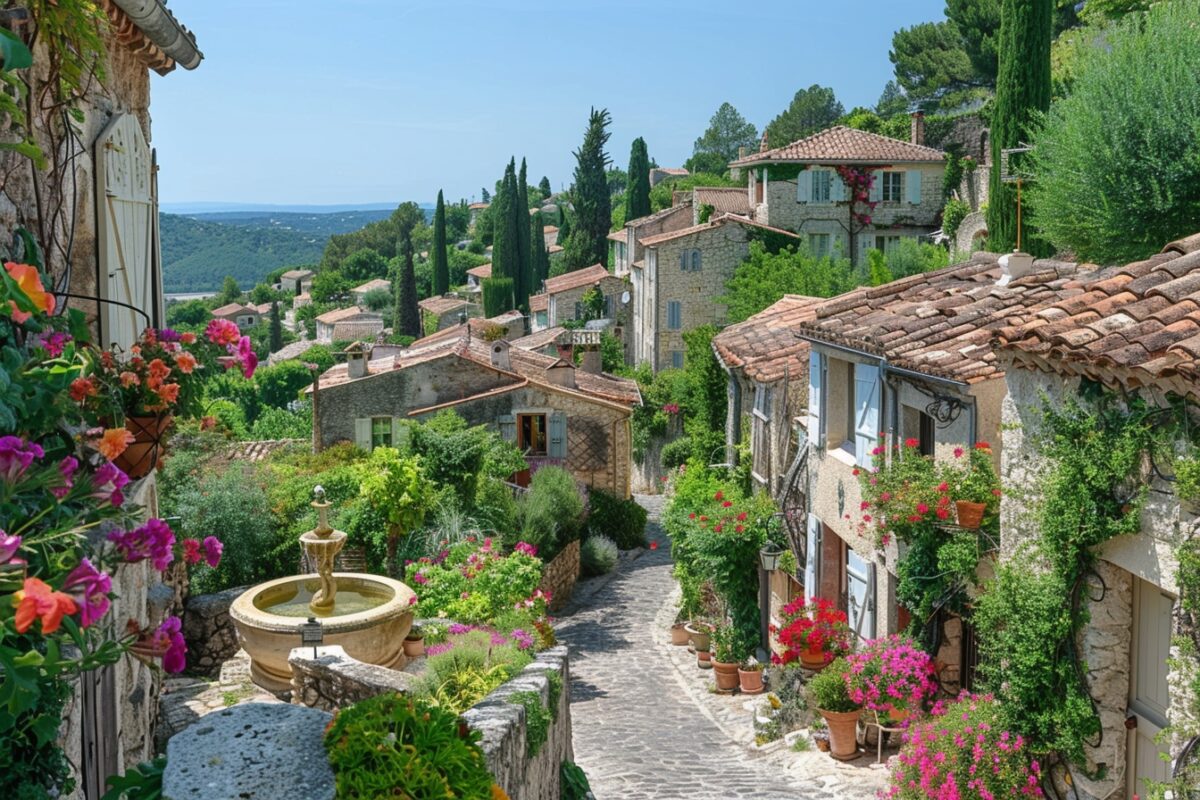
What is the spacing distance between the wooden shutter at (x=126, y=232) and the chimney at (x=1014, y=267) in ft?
29.9

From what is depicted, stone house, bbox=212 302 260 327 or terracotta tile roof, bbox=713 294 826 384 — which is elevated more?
terracotta tile roof, bbox=713 294 826 384

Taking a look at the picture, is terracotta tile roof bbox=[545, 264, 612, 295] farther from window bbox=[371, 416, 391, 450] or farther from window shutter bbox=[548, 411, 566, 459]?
window bbox=[371, 416, 391, 450]

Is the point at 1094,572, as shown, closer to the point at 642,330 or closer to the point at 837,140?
the point at 837,140

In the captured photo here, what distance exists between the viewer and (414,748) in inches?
244

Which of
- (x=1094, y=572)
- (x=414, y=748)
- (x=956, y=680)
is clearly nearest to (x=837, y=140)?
(x=956, y=680)

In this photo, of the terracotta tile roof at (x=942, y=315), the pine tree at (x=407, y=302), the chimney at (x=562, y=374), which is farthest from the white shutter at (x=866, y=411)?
the pine tree at (x=407, y=302)

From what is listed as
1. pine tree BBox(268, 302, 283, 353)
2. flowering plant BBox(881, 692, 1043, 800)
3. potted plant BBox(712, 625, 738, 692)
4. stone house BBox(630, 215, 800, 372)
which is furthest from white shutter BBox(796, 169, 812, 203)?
pine tree BBox(268, 302, 283, 353)

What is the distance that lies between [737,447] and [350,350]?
428 inches

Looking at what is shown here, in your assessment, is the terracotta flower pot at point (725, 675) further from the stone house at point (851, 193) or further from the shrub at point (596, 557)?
the stone house at point (851, 193)

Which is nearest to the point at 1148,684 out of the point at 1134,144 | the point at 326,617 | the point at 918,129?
the point at 326,617

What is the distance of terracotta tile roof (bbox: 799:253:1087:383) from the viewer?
11.7 metres

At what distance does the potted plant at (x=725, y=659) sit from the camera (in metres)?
18.5

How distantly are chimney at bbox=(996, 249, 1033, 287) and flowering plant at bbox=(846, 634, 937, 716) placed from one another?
4.15 m

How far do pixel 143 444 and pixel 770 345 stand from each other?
16.0 m
